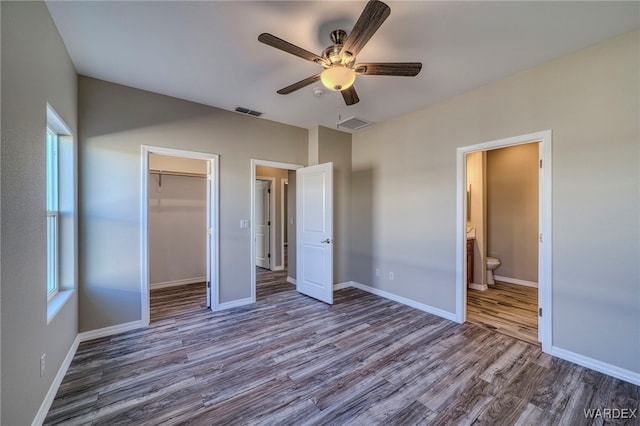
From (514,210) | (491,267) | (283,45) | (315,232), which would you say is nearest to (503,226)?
(514,210)

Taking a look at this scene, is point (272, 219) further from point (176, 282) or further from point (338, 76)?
point (338, 76)

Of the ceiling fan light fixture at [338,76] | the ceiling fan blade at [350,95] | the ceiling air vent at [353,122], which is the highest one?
the ceiling air vent at [353,122]

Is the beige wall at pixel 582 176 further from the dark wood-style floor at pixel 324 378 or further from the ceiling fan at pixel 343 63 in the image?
the ceiling fan at pixel 343 63

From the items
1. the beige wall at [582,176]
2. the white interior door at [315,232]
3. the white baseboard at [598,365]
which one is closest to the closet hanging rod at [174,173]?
the white interior door at [315,232]

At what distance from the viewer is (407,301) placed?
3.76 m

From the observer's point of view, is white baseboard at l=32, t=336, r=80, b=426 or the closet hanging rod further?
the closet hanging rod

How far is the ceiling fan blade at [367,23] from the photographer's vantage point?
1.39 meters

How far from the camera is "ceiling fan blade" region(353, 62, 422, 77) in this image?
6.27ft

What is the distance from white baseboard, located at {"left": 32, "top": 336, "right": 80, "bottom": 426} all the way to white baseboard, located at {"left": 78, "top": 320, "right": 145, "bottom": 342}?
0.17m

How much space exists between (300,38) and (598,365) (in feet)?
12.3

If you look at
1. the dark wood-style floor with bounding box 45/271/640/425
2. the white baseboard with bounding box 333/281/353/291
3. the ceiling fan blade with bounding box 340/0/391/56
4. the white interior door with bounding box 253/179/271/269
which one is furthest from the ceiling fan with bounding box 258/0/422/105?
the white interior door with bounding box 253/179/271/269

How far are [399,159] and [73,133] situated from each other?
3.86m

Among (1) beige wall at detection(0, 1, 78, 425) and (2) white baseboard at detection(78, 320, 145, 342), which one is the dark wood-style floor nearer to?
(2) white baseboard at detection(78, 320, 145, 342)

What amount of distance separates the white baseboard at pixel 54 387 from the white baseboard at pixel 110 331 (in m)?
0.17
